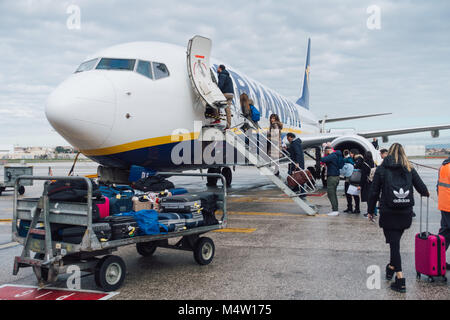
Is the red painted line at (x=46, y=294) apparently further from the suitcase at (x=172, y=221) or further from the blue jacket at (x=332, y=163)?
the blue jacket at (x=332, y=163)

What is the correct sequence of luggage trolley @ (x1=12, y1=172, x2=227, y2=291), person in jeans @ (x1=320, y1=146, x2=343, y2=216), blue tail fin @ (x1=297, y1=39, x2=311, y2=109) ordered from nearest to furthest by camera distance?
1. luggage trolley @ (x1=12, y1=172, x2=227, y2=291)
2. person in jeans @ (x1=320, y1=146, x2=343, y2=216)
3. blue tail fin @ (x1=297, y1=39, x2=311, y2=109)

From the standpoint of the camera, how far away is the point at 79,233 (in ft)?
14.5

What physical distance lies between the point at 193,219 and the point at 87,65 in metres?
5.02

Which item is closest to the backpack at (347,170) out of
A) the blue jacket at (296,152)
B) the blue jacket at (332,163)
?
the blue jacket at (332,163)

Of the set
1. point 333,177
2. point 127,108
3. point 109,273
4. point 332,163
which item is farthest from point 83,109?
point 333,177

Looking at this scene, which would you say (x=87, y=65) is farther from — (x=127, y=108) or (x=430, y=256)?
(x=430, y=256)

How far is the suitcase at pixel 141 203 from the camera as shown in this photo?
5531 mm

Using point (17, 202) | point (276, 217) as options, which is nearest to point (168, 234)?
point (17, 202)

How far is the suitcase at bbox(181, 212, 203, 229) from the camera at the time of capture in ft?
17.3

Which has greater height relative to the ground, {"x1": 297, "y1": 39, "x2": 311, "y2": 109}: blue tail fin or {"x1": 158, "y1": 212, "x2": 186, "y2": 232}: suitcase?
{"x1": 297, "y1": 39, "x2": 311, "y2": 109}: blue tail fin

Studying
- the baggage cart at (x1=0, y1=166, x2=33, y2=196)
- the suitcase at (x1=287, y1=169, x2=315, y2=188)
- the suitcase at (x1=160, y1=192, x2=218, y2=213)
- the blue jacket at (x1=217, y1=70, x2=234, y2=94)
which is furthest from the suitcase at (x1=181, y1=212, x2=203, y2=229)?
the baggage cart at (x1=0, y1=166, x2=33, y2=196)

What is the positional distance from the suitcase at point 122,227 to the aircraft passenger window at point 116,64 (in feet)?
14.9

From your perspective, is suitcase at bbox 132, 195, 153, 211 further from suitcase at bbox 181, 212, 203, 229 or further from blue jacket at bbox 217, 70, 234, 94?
blue jacket at bbox 217, 70, 234, 94

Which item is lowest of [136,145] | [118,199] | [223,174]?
[223,174]
